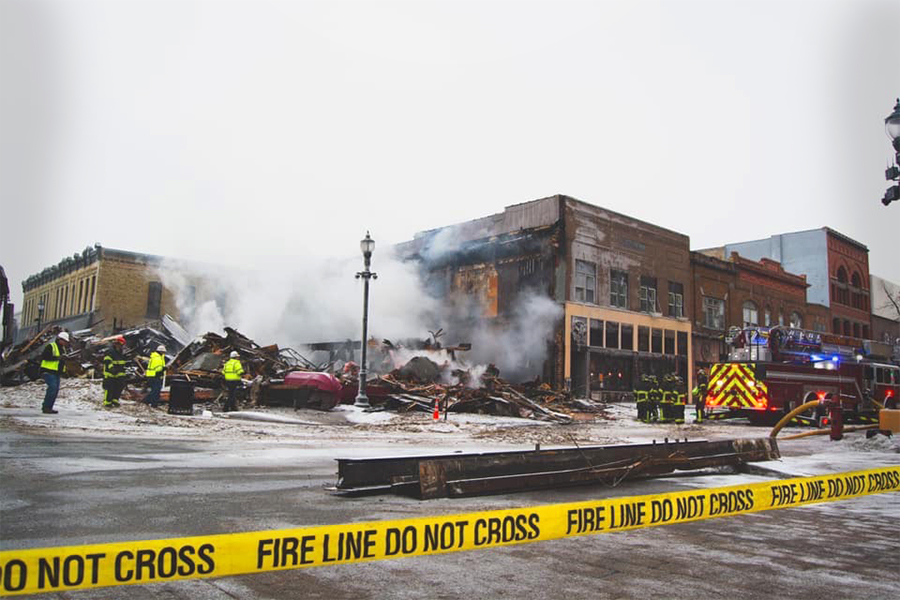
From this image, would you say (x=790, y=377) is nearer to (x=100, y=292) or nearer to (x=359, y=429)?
(x=359, y=429)

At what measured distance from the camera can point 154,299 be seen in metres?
43.4

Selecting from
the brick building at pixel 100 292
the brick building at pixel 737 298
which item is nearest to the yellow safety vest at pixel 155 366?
the brick building at pixel 100 292

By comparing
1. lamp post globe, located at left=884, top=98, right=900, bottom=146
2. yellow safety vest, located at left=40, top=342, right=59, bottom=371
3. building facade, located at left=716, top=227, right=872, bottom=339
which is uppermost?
building facade, located at left=716, top=227, right=872, bottom=339

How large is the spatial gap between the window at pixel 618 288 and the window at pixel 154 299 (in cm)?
2839

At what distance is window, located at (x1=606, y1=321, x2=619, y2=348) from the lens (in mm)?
33312

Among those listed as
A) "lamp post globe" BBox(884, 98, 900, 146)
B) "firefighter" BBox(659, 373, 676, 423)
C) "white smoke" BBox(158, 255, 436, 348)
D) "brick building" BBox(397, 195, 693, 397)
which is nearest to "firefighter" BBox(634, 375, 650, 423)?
"firefighter" BBox(659, 373, 676, 423)

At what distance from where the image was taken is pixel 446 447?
10.9m

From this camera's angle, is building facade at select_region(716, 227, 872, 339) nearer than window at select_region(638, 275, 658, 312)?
No

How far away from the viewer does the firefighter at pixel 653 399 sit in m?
21.1

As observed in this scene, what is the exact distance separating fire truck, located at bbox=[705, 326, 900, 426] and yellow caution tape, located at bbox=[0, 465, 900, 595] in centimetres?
1543

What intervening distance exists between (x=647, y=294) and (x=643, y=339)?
2.47 meters

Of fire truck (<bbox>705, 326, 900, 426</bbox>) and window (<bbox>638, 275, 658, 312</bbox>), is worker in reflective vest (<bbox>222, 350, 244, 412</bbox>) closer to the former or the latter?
fire truck (<bbox>705, 326, 900, 426</bbox>)

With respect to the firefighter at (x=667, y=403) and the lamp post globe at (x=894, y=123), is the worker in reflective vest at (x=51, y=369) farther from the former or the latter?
the firefighter at (x=667, y=403)

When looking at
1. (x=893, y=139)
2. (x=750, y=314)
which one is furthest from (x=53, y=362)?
(x=750, y=314)
